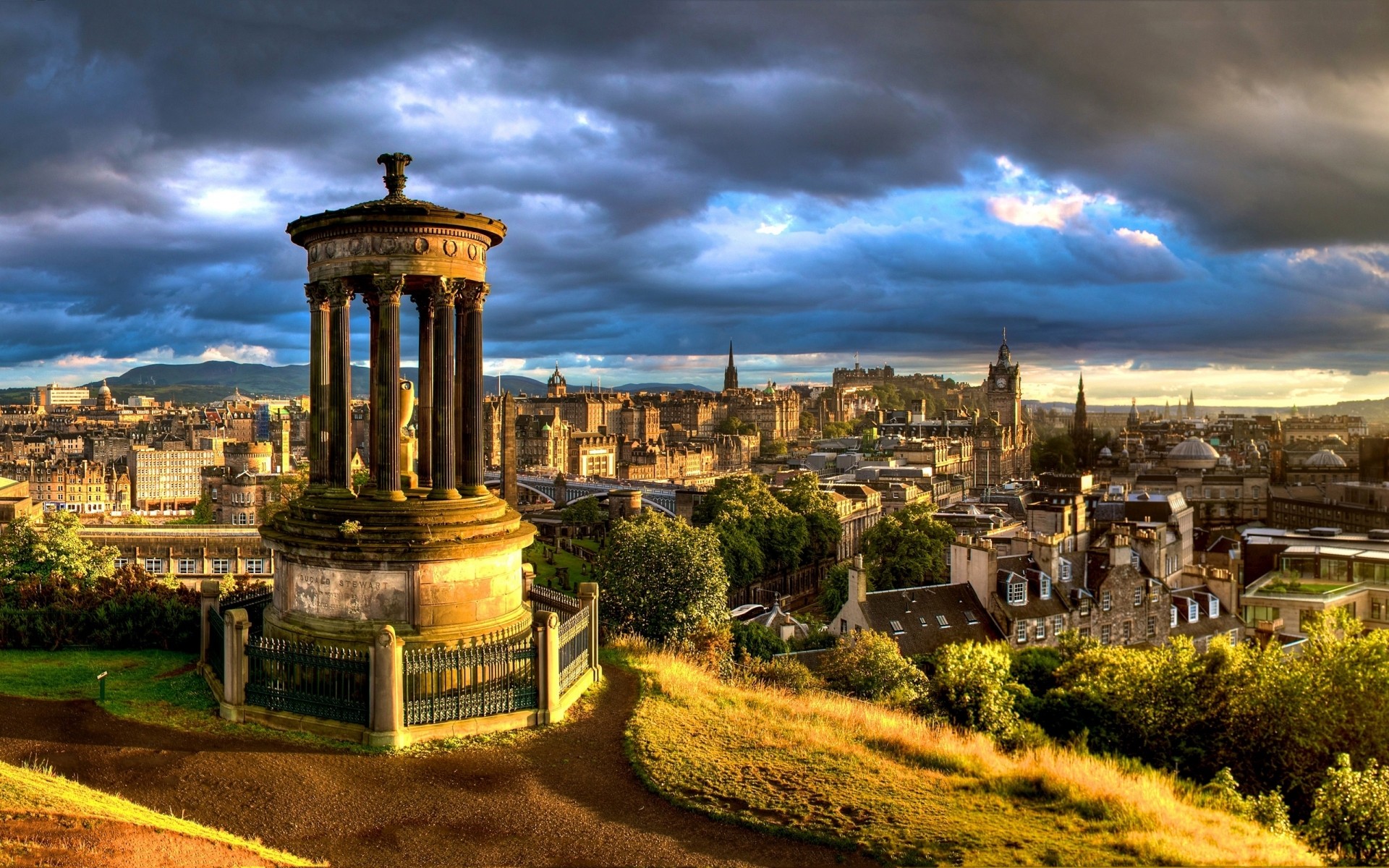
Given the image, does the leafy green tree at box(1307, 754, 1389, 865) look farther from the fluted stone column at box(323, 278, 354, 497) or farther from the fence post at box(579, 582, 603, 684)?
the fluted stone column at box(323, 278, 354, 497)

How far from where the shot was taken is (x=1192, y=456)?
13100 centimetres

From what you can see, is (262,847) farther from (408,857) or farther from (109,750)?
(109,750)

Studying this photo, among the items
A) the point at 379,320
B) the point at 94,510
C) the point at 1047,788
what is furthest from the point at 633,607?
the point at 94,510

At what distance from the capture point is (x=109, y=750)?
13.4m

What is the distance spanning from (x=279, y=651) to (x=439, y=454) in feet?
12.9

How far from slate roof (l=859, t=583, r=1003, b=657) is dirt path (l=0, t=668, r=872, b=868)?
26.8 m

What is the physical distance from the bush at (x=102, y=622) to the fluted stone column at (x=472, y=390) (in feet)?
22.6

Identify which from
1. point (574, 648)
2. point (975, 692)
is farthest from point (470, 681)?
point (975, 692)

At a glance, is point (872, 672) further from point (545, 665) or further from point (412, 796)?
point (412, 796)

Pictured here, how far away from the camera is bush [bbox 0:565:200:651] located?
1927 cm

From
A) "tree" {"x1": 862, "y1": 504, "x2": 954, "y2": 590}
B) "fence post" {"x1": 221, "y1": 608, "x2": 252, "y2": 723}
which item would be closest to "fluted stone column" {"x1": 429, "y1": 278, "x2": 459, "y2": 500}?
"fence post" {"x1": 221, "y1": 608, "x2": 252, "y2": 723}

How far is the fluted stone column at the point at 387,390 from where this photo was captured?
16.3m

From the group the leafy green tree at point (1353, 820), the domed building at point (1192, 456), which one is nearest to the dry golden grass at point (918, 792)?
the leafy green tree at point (1353, 820)

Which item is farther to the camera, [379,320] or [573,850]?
[379,320]
